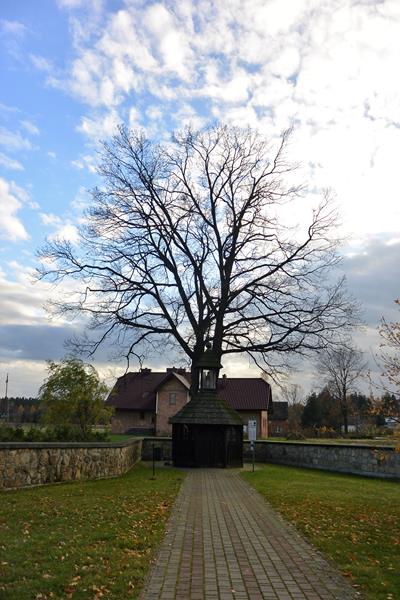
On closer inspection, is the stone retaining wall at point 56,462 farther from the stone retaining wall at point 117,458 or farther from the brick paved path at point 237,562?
the brick paved path at point 237,562

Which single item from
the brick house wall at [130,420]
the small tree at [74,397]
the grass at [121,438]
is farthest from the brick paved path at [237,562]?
the brick house wall at [130,420]

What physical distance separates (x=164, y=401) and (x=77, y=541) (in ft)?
169

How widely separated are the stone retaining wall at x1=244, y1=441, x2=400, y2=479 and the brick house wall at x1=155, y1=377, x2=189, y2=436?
26.5 meters

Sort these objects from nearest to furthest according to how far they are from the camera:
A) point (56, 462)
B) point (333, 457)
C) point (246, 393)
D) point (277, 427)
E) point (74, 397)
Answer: point (56, 462) < point (333, 457) < point (74, 397) < point (246, 393) < point (277, 427)

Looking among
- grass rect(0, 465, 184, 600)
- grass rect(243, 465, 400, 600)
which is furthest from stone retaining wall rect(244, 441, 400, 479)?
grass rect(0, 465, 184, 600)

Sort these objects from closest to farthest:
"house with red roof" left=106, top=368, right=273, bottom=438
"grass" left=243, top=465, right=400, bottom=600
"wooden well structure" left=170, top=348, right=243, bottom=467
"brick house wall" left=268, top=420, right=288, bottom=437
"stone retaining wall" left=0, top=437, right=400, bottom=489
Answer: "grass" left=243, top=465, right=400, bottom=600
"stone retaining wall" left=0, top=437, right=400, bottom=489
"wooden well structure" left=170, top=348, right=243, bottom=467
"house with red roof" left=106, top=368, right=273, bottom=438
"brick house wall" left=268, top=420, right=288, bottom=437

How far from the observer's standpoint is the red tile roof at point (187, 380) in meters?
60.9

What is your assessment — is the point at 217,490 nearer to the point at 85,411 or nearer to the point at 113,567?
the point at 113,567

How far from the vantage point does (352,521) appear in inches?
438

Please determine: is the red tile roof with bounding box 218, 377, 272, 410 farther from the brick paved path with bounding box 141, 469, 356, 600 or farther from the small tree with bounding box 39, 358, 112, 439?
the brick paved path with bounding box 141, 469, 356, 600

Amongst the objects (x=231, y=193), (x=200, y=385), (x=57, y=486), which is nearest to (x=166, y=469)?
(x=200, y=385)

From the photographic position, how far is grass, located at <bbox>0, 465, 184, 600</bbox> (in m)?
6.24

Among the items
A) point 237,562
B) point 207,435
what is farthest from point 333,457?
point 237,562

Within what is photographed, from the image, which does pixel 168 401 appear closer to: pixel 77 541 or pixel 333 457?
pixel 333 457
